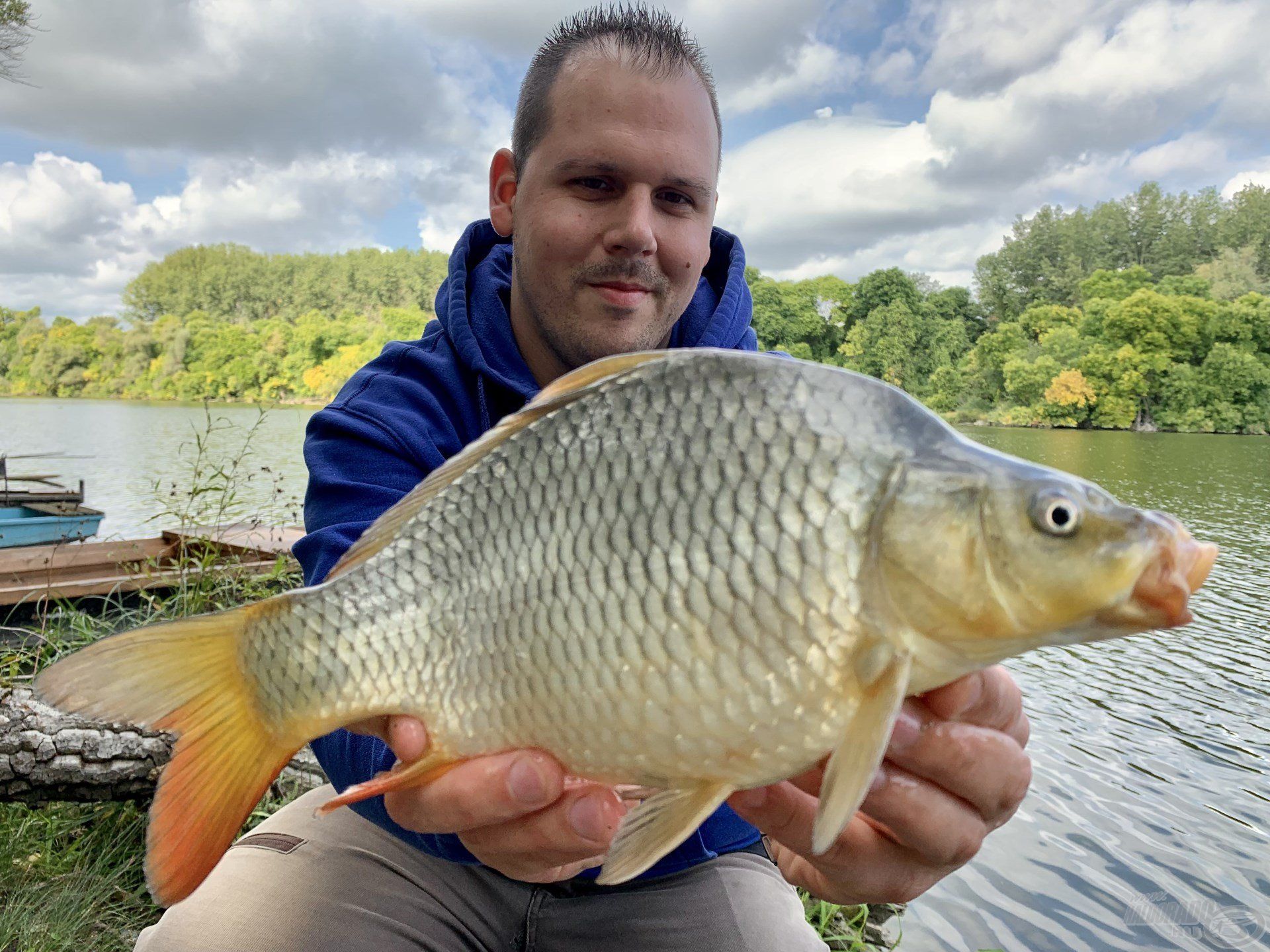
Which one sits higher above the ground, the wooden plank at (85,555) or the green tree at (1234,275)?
the green tree at (1234,275)

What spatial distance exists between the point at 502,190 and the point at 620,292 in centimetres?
44

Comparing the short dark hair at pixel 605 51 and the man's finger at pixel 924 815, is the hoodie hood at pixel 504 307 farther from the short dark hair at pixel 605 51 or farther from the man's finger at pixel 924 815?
the man's finger at pixel 924 815

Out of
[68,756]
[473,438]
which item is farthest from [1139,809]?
[68,756]

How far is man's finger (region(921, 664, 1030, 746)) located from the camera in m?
0.76

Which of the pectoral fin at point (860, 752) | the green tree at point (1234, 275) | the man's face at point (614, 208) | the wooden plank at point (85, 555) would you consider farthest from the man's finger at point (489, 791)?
the green tree at point (1234, 275)

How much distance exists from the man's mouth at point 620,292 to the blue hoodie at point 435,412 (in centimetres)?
18

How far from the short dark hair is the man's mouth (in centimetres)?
30

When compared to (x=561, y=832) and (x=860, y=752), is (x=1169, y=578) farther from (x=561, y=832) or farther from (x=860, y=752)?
(x=561, y=832)

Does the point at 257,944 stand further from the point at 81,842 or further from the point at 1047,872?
the point at 1047,872

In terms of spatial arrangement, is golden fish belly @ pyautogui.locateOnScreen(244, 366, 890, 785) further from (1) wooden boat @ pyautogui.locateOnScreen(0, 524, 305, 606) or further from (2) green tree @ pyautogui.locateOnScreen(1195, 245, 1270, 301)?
(2) green tree @ pyautogui.locateOnScreen(1195, 245, 1270, 301)

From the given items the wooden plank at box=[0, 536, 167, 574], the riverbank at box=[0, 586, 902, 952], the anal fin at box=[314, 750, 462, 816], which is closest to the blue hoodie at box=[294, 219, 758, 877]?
the anal fin at box=[314, 750, 462, 816]

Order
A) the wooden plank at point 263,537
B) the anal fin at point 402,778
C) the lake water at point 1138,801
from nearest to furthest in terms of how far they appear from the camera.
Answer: the anal fin at point 402,778, the lake water at point 1138,801, the wooden plank at point 263,537

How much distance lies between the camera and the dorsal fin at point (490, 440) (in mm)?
766

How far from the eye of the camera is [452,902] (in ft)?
4.48
